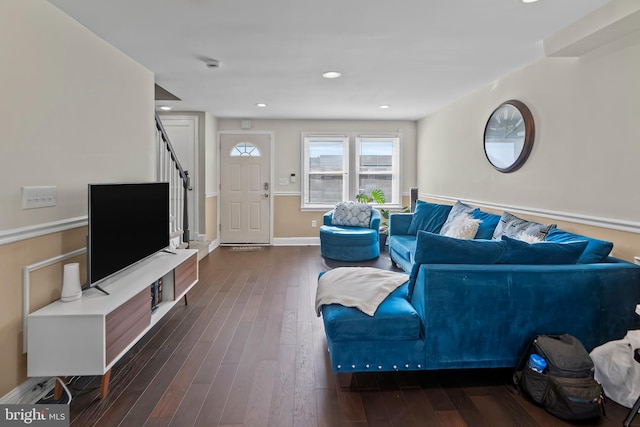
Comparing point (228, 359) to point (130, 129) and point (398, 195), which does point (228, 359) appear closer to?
point (130, 129)

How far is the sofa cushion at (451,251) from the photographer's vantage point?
2.21 metres

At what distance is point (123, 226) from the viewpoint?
2572 millimetres

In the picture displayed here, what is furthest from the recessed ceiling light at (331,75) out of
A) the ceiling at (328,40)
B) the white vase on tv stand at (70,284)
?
the white vase on tv stand at (70,284)

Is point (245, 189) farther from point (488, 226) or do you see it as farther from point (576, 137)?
point (576, 137)

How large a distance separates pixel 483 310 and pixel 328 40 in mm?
2171

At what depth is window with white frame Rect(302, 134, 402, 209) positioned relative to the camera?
6.83 metres

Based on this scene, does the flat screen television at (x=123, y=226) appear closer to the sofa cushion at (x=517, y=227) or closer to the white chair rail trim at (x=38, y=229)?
the white chair rail trim at (x=38, y=229)

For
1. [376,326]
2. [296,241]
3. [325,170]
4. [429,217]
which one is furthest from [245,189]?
[376,326]

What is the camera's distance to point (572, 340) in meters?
2.07

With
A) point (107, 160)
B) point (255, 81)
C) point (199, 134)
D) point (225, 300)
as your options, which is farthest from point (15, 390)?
point (199, 134)

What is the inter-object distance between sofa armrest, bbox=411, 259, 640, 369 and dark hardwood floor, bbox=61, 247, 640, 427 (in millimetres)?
217

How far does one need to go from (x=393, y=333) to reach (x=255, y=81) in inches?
121

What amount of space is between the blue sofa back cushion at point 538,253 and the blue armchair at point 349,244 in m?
3.15

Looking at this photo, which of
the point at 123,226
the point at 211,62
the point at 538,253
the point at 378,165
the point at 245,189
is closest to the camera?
the point at 538,253
